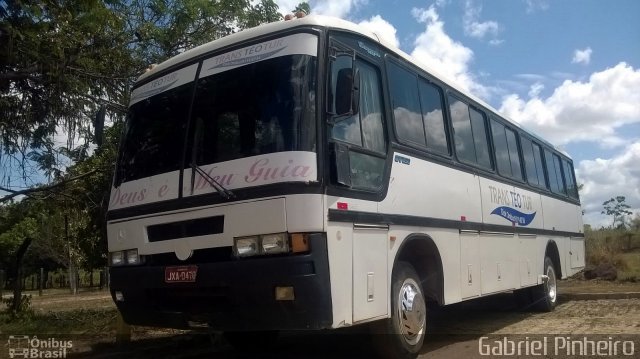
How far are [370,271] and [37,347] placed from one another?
4.83 metres

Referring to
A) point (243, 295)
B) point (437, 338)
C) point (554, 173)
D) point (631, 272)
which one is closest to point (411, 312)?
point (243, 295)

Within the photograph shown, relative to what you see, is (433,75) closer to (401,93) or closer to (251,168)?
(401,93)

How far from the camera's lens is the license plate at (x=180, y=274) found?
511cm

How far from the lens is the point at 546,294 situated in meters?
11.3

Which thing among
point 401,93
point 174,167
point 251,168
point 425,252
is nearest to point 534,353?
point 425,252

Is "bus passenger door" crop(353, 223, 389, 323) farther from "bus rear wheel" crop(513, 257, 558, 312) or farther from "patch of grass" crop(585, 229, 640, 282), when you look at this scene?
"patch of grass" crop(585, 229, 640, 282)

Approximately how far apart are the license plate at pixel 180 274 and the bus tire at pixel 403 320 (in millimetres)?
1927

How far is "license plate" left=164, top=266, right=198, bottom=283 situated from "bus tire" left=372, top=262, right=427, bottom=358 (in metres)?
1.93

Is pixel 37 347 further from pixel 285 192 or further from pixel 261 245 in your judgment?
pixel 285 192

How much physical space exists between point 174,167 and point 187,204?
0.45m

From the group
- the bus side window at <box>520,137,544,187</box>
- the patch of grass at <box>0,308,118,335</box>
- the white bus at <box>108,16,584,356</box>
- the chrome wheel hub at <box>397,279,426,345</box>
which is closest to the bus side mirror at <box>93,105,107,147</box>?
the white bus at <box>108,16,584,356</box>

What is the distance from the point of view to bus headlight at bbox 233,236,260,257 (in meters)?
4.84

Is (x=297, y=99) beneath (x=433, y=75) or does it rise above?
beneath

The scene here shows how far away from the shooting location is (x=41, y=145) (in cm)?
902
